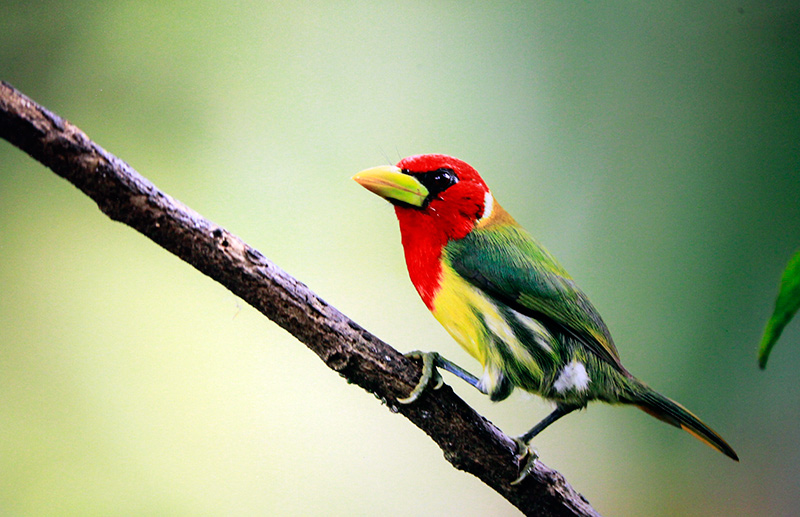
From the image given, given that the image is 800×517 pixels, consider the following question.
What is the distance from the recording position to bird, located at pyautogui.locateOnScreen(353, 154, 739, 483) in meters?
1.32

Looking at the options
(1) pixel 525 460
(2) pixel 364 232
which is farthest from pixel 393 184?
(1) pixel 525 460

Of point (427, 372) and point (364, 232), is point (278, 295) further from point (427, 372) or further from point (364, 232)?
point (364, 232)

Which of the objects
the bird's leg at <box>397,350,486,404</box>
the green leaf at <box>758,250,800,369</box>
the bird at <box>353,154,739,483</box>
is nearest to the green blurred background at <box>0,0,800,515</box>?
the bird at <box>353,154,739,483</box>

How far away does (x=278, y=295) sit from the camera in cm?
116

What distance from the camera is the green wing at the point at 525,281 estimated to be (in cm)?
132

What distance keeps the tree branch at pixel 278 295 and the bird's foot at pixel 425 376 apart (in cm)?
2

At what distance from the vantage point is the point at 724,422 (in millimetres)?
1850

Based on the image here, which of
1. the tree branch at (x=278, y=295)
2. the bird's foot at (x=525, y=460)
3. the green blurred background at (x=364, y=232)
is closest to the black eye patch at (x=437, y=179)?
the green blurred background at (x=364, y=232)

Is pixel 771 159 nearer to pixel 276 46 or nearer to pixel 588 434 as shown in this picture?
pixel 588 434

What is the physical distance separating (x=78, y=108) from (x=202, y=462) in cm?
100

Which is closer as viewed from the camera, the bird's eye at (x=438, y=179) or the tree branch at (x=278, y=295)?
the tree branch at (x=278, y=295)

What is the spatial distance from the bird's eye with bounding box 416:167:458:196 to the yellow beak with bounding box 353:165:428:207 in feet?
0.05

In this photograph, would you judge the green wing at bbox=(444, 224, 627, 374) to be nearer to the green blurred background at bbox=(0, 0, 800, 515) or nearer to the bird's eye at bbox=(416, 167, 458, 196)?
the bird's eye at bbox=(416, 167, 458, 196)

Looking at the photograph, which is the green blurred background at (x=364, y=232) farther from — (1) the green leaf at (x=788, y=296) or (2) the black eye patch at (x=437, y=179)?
(1) the green leaf at (x=788, y=296)
